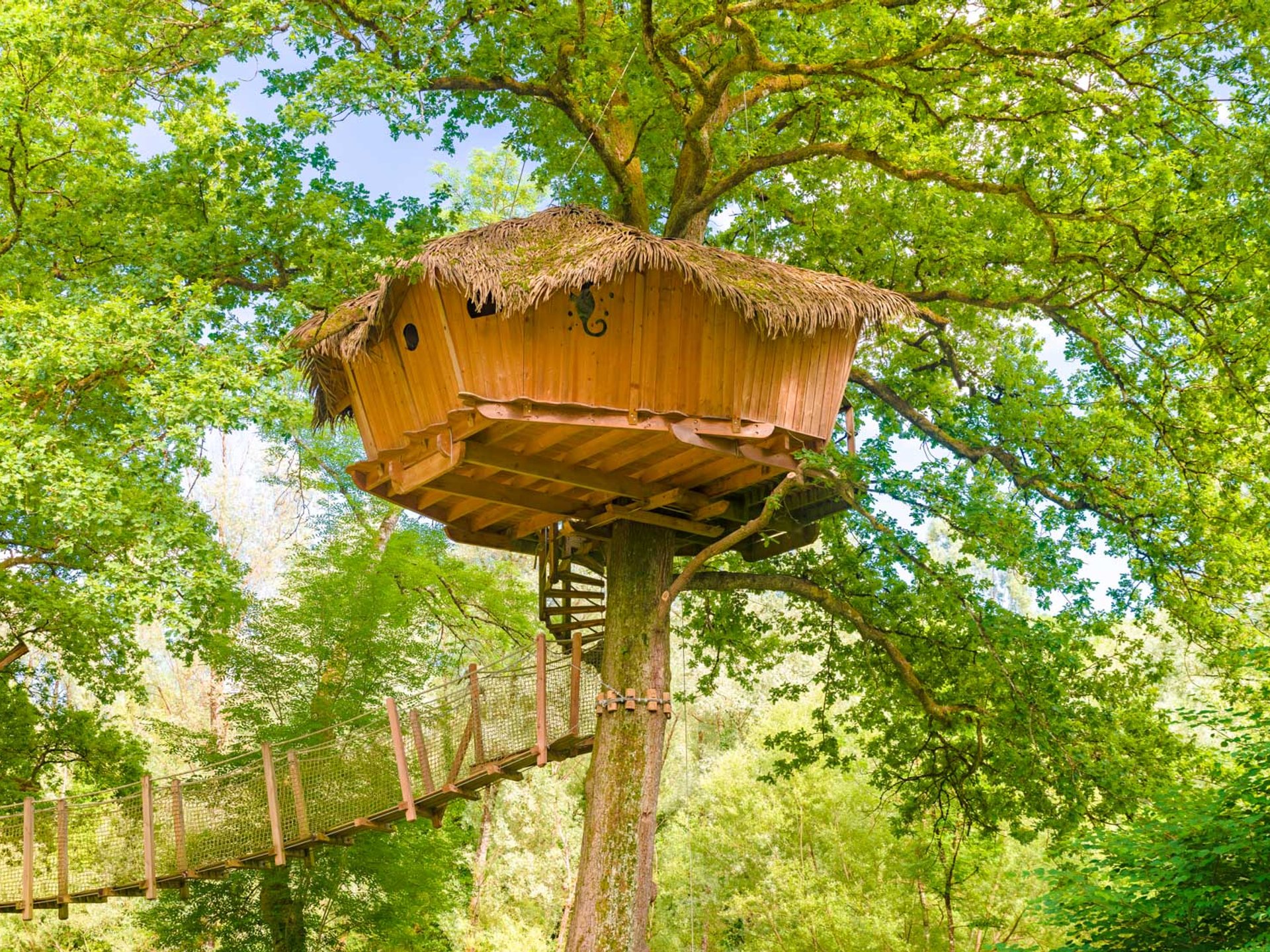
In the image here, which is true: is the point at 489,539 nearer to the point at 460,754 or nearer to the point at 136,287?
the point at 460,754

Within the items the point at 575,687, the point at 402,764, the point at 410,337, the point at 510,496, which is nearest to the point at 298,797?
the point at 402,764

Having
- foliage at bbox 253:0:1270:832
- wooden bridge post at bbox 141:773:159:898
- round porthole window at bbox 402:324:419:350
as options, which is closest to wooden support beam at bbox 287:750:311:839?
wooden bridge post at bbox 141:773:159:898

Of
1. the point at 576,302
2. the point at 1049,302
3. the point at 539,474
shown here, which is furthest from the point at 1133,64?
the point at 539,474

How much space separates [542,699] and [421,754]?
105 centimetres

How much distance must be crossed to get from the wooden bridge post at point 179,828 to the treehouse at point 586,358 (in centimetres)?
287

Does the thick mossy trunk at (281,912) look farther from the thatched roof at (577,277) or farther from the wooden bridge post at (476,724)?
the thatched roof at (577,277)

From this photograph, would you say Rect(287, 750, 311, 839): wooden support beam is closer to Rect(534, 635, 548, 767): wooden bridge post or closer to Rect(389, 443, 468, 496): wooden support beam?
Rect(534, 635, 548, 767): wooden bridge post

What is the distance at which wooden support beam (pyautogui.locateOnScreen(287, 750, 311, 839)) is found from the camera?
8.41 meters

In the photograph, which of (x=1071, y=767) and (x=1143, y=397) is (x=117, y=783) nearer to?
(x=1071, y=767)

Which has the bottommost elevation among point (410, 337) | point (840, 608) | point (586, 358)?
point (840, 608)

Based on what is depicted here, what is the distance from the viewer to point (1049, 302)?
10102 mm

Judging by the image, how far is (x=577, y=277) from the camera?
679 cm

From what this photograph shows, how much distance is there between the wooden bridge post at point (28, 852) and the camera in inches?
338

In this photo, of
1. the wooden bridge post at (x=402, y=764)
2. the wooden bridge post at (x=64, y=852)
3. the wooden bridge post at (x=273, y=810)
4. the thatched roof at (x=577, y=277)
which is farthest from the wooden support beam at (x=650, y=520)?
A: the wooden bridge post at (x=64, y=852)
